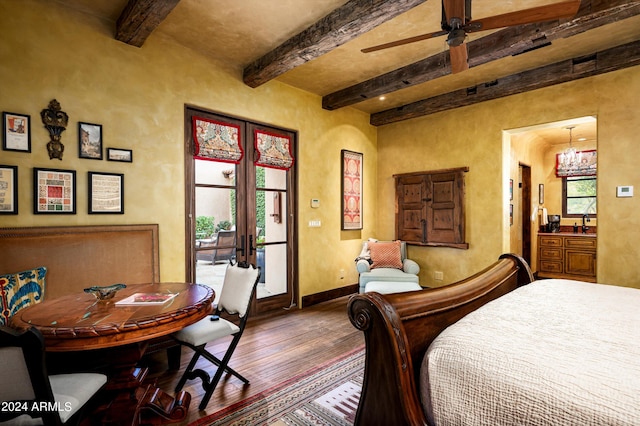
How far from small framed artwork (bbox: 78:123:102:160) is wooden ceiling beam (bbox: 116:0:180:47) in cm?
86

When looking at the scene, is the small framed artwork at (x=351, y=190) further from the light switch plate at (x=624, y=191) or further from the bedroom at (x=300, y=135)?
the light switch plate at (x=624, y=191)

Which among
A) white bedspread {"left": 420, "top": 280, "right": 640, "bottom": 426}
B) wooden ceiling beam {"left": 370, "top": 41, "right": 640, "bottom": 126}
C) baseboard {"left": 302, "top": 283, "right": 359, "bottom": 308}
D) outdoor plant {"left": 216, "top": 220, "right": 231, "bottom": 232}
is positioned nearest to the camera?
white bedspread {"left": 420, "top": 280, "right": 640, "bottom": 426}

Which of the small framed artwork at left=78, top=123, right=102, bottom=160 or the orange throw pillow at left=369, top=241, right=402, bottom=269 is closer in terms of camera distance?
the small framed artwork at left=78, top=123, right=102, bottom=160

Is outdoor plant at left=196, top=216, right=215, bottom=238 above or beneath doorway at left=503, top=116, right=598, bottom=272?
beneath

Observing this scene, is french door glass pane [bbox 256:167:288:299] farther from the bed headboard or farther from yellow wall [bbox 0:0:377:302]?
the bed headboard

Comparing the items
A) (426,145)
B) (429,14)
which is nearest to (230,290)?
(429,14)

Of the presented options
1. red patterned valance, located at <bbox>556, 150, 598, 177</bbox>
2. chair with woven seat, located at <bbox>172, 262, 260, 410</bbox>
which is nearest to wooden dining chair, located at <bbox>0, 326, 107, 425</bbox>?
chair with woven seat, located at <bbox>172, 262, 260, 410</bbox>

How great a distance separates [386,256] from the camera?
467cm

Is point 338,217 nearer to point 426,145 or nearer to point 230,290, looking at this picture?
point 426,145

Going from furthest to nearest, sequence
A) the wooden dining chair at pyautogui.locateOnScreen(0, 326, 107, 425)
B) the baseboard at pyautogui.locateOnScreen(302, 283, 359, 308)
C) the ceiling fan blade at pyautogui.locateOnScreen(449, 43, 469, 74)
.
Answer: the baseboard at pyautogui.locateOnScreen(302, 283, 359, 308) < the ceiling fan blade at pyautogui.locateOnScreen(449, 43, 469, 74) < the wooden dining chair at pyautogui.locateOnScreen(0, 326, 107, 425)

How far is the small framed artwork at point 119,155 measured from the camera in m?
2.91

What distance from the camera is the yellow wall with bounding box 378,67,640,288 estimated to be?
3584mm

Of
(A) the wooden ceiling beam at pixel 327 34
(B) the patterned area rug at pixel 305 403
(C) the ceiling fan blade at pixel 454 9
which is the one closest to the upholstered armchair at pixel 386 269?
(B) the patterned area rug at pixel 305 403

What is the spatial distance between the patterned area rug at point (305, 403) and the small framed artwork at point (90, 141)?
2.36 m
